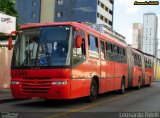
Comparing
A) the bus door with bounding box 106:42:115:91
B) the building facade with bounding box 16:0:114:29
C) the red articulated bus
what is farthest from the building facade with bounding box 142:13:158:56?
the red articulated bus

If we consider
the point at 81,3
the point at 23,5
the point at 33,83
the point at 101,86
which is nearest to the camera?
the point at 33,83

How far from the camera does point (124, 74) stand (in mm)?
23672

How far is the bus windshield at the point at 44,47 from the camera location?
46.9 feet

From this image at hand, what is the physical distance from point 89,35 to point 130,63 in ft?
32.8

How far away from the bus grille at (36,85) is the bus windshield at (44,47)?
546mm

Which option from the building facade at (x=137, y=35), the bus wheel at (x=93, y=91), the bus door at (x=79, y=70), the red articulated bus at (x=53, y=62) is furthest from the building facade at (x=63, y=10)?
the bus door at (x=79, y=70)

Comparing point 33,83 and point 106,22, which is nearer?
point 33,83

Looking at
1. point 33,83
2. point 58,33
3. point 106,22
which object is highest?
point 106,22

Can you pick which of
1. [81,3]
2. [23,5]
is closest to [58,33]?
[81,3]

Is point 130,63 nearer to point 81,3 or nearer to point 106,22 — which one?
point 81,3

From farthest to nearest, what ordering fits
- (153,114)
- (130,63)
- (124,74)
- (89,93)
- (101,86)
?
1. (130,63)
2. (124,74)
3. (101,86)
4. (89,93)
5. (153,114)

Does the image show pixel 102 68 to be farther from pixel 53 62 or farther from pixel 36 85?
pixel 36 85

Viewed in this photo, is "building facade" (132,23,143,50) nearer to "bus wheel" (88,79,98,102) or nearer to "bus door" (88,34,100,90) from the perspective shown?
"bus door" (88,34,100,90)

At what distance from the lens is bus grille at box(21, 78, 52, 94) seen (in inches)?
560
